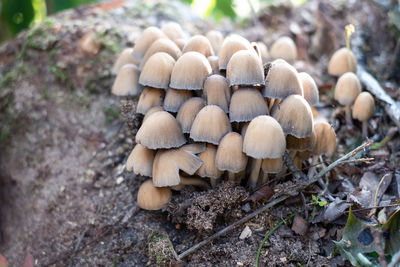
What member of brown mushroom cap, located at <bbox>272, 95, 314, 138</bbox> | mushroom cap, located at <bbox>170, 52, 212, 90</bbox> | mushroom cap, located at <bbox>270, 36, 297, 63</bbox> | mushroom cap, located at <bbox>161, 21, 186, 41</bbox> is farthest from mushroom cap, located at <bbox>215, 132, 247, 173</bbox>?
mushroom cap, located at <bbox>270, 36, 297, 63</bbox>

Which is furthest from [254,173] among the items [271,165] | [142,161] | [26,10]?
[26,10]

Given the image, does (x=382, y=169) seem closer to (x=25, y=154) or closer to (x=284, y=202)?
(x=284, y=202)

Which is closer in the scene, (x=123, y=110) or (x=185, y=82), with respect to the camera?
(x=185, y=82)

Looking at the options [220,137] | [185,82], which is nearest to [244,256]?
[220,137]

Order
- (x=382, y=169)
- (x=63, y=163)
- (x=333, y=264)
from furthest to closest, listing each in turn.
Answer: (x=63, y=163)
(x=382, y=169)
(x=333, y=264)

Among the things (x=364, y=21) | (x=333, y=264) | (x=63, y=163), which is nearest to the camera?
(x=333, y=264)

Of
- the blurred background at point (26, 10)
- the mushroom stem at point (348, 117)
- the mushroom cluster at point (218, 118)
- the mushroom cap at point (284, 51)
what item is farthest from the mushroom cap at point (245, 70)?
the blurred background at point (26, 10)

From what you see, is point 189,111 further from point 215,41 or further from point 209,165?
point 215,41

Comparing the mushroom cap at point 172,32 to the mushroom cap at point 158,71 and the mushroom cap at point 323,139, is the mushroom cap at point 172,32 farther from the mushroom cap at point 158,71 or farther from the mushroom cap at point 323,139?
the mushroom cap at point 323,139
